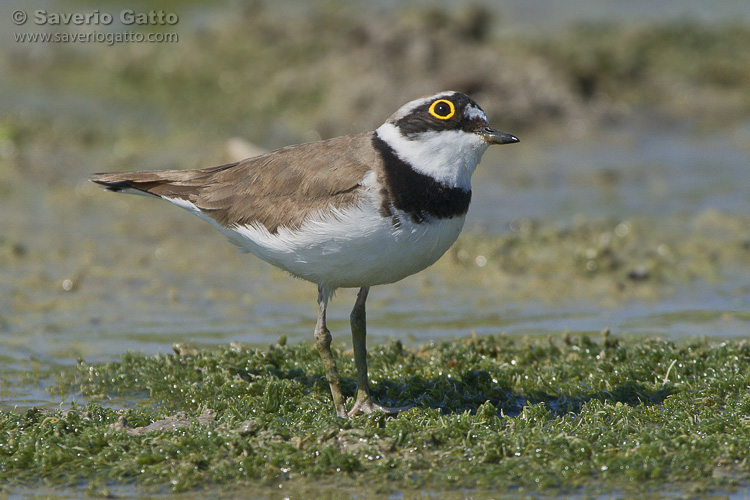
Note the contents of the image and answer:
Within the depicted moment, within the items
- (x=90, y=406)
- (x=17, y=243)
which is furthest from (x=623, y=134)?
(x=90, y=406)

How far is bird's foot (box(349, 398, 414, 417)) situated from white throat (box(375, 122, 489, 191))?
1.72 metres

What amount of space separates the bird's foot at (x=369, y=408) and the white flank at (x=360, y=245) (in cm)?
92

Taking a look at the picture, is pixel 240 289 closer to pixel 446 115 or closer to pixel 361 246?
pixel 361 246

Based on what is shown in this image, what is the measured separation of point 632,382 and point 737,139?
906 cm

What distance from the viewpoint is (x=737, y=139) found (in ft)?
48.7

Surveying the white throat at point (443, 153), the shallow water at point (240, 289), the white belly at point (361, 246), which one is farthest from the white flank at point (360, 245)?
the shallow water at point (240, 289)

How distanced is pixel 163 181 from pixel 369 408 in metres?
2.57

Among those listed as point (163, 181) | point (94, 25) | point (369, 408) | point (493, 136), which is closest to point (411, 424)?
point (369, 408)

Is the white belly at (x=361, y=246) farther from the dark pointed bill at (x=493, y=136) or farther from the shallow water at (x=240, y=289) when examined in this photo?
the shallow water at (x=240, y=289)

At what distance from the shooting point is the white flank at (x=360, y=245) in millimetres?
6082

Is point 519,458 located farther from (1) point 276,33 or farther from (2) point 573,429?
(1) point 276,33

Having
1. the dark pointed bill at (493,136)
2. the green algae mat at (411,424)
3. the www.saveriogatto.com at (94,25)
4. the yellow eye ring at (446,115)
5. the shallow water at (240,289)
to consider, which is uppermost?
the www.saveriogatto.com at (94,25)

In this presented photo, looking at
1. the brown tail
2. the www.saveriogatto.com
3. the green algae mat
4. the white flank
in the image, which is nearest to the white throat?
the white flank

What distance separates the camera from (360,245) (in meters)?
6.11
